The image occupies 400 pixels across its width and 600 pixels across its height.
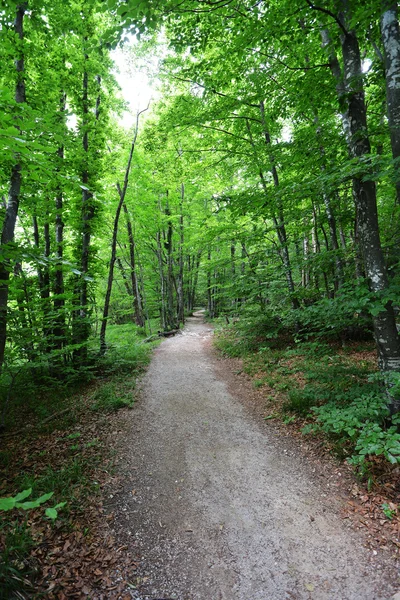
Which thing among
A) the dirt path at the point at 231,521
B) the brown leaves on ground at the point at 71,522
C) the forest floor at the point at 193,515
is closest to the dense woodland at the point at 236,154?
the forest floor at the point at 193,515

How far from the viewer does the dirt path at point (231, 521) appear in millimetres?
2604

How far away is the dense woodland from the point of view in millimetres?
3449

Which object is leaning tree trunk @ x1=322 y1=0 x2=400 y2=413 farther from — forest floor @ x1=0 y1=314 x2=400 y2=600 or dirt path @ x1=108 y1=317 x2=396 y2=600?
dirt path @ x1=108 y1=317 x2=396 y2=600

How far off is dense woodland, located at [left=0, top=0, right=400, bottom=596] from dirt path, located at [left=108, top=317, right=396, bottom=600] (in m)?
1.15

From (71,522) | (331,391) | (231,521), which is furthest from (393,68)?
(71,522)

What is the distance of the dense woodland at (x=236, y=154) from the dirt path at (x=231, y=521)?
1.15 m

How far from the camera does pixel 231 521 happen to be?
10.8 feet

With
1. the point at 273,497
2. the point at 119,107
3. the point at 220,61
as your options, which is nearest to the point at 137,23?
the point at 220,61

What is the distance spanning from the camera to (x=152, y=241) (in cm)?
1944

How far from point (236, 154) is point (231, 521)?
9.56m

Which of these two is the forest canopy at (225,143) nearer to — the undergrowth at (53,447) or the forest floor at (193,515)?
the undergrowth at (53,447)

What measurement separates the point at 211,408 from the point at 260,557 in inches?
139

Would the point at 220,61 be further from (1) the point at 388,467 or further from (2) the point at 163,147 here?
(1) the point at 388,467

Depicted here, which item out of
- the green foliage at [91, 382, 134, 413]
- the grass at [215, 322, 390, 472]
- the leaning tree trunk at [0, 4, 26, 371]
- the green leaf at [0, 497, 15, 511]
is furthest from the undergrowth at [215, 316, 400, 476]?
the leaning tree trunk at [0, 4, 26, 371]
